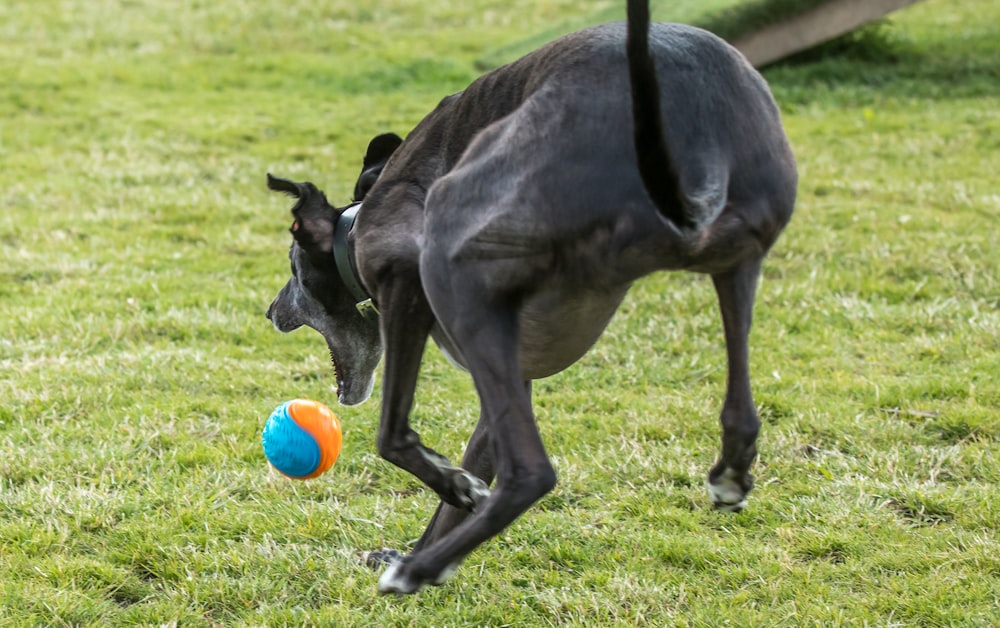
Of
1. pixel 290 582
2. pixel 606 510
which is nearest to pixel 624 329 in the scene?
pixel 606 510

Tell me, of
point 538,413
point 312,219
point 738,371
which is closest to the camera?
point 738,371

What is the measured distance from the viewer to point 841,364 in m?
6.14

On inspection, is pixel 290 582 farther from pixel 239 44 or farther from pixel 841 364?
pixel 239 44

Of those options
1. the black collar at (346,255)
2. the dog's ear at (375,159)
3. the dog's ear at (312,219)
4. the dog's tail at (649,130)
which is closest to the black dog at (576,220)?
the dog's tail at (649,130)

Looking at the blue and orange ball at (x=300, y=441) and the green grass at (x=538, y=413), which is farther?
the blue and orange ball at (x=300, y=441)

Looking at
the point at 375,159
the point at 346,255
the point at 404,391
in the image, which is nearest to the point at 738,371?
the point at 404,391

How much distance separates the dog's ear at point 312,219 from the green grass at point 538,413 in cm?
117

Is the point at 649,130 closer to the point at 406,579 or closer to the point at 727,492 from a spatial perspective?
the point at 727,492

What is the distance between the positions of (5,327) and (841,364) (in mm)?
4769

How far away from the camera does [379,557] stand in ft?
13.9

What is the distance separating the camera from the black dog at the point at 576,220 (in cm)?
284

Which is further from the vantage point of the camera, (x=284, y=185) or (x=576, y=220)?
(x=284, y=185)

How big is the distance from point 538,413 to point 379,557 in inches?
64.4

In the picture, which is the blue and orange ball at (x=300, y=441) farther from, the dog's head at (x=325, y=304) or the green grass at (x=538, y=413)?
the green grass at (x=538, y=413)
